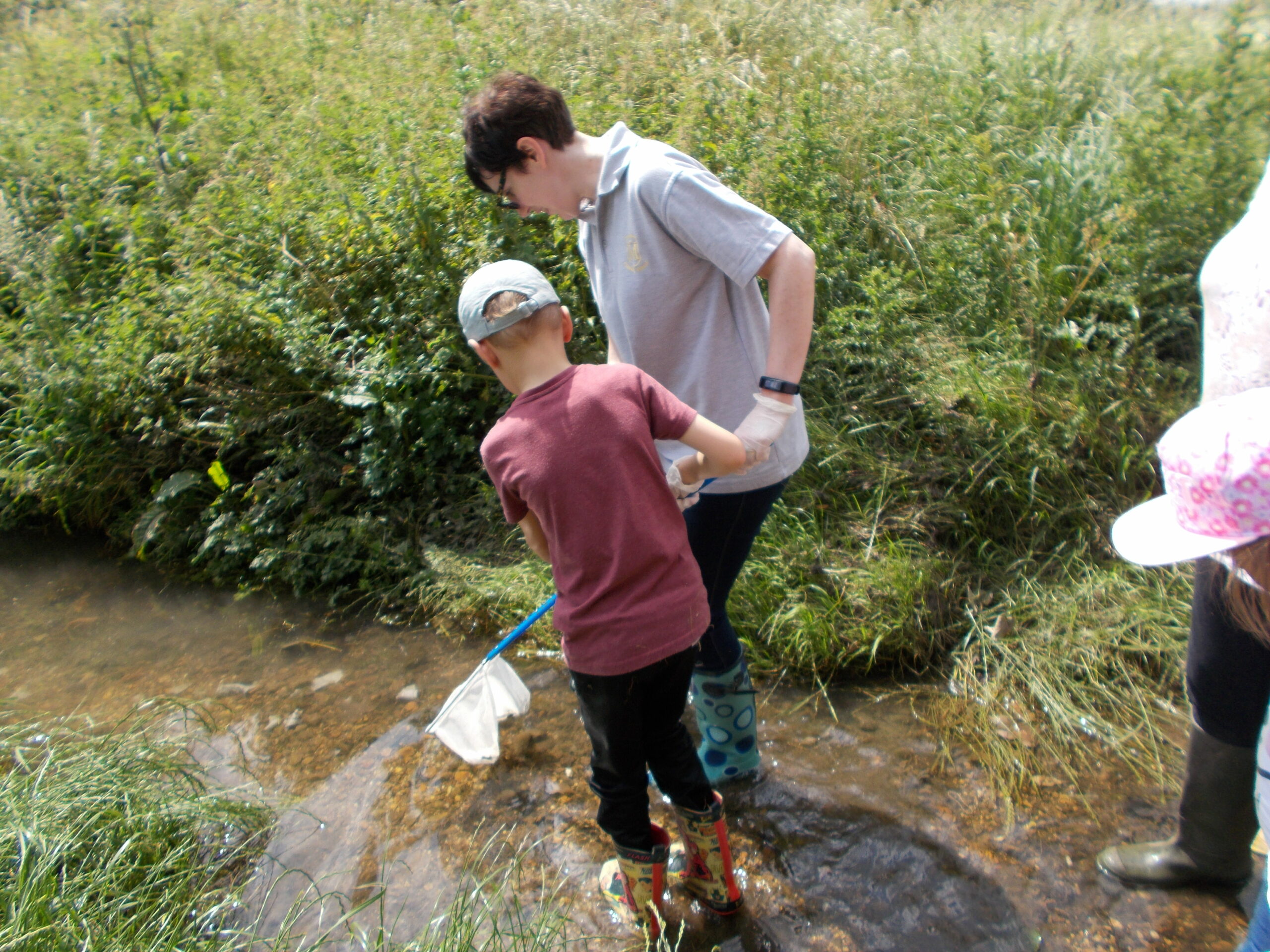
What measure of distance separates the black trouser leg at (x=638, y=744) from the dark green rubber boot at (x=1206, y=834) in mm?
1079

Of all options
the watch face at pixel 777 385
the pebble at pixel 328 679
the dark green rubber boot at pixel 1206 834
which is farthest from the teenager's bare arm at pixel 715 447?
the pebble at pixel 328 679

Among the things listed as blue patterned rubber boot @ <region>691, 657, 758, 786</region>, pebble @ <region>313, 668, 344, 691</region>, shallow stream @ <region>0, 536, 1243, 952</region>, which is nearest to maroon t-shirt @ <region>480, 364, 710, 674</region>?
blue patterned rubber boot @ <region>691, 657, 758, 786</region>

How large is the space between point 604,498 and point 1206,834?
163 centimetres

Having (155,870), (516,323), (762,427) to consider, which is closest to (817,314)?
(762,427)

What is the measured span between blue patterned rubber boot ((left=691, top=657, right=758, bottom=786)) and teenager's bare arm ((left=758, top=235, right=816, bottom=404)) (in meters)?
0.85

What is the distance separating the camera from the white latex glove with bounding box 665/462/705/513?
5.82 feet

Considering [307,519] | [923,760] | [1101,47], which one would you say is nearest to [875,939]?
[923,760]

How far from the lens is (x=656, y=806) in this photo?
2.52m

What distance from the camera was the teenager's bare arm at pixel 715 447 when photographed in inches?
64.6

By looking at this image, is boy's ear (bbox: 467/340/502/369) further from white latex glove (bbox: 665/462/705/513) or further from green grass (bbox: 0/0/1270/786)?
green grass (bbox: 0/0/1270/786)

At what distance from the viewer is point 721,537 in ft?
6.56

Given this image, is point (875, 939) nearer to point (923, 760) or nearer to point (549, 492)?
point (923, 760)

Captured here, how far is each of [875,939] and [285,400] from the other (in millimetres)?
3500

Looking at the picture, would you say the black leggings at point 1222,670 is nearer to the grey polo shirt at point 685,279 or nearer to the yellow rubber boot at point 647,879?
the grey polo shirt at point 685,279
